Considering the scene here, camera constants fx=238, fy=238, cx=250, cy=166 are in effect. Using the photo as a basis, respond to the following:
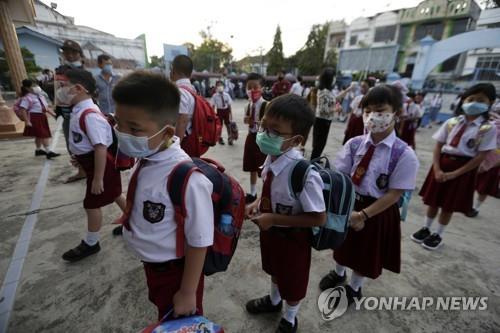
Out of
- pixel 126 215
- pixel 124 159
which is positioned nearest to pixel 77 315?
pixel 124 159

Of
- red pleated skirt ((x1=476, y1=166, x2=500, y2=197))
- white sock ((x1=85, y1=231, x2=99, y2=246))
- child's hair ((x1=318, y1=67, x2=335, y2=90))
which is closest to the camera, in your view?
white sock ((x1=85, y1=231, x2=99, y2=246))

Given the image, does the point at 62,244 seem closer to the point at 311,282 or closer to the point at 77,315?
the point at 77,315

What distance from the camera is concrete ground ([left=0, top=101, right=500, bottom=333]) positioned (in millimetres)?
1788

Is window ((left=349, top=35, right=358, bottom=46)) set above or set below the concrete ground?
above

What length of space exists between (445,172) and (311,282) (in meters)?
1.88

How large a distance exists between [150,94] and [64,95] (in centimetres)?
185

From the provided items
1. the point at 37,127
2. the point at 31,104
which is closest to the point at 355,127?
the point at 37,127

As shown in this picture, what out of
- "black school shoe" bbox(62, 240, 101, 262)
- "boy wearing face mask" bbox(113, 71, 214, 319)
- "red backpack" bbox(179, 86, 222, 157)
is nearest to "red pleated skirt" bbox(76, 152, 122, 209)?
"black school shoe" bbox(62, 240, 101, 262)

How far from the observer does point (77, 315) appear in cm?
179

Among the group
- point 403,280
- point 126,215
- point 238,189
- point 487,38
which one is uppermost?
point 487,38

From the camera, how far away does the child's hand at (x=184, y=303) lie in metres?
1.03

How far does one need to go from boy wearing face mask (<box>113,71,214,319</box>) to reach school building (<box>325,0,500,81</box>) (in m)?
25.8

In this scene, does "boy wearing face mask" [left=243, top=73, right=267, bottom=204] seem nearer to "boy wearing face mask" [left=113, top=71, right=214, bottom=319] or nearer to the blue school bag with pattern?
the blue school bag with pattern

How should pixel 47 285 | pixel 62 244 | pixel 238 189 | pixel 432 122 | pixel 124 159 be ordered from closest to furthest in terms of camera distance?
pixel 238 189 → pixel 124 159 → pixel 47 285 → pixel 62 244 → pixel 432 122
